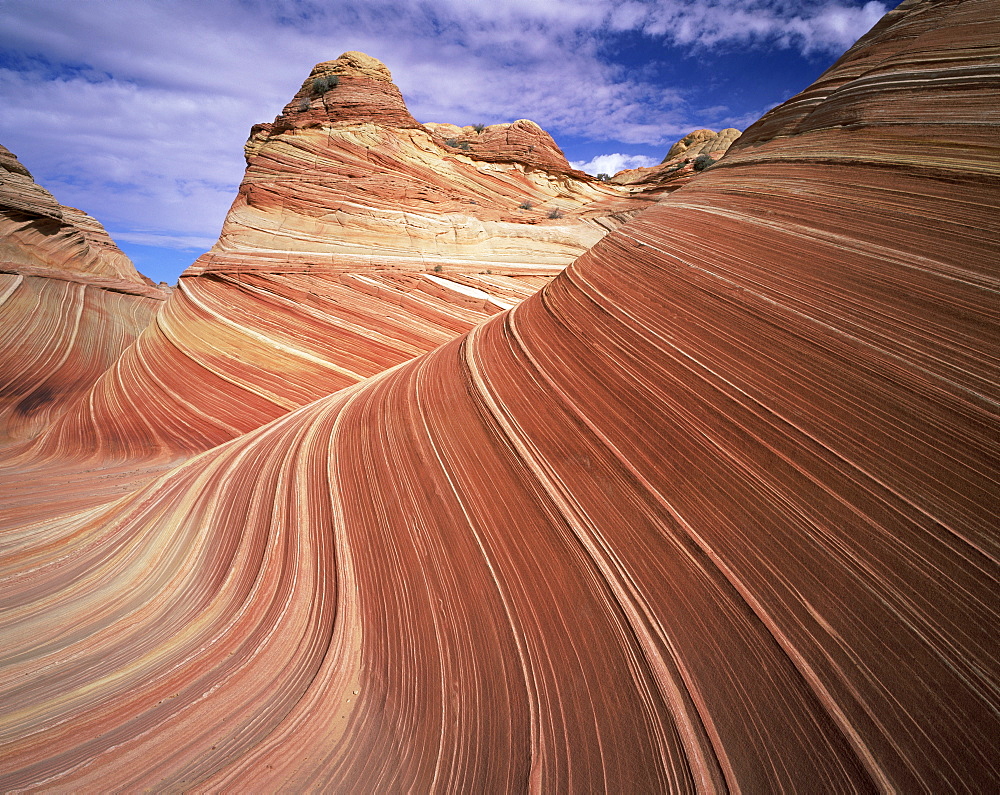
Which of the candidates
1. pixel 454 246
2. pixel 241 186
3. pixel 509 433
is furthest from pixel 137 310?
pixel 509 433

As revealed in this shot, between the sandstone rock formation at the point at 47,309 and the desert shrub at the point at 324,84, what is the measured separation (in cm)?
880

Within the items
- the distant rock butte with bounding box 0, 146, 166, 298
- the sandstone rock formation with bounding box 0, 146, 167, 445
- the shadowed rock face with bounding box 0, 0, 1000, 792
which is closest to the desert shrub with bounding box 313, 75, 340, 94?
the sandstone rock formation with bounding box 0, 146, 167, 445

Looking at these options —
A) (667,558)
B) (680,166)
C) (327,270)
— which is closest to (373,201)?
(327,270)

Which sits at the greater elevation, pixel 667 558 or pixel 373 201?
pixel 373 201

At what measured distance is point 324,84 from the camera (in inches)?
386

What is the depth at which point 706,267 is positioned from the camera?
7.65 ft

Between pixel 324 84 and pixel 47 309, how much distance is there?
9.51 metres

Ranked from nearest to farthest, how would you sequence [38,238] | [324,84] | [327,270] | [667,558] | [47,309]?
[667,558] < [327,270] < [324,84] < [47,309] < [38,238]

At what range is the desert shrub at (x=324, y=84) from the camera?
32.1 feet

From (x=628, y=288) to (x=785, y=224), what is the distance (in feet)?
2.78

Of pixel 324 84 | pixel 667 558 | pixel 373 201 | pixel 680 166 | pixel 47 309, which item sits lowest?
pixel 47 309

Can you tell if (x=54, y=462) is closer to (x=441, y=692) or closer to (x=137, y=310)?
(x=441, y=692)

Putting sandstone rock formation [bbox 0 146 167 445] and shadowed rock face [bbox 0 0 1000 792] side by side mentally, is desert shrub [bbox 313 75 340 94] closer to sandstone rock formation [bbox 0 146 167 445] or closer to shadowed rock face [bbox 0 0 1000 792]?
sandstone rock formation [bbox 0 146 167 445]

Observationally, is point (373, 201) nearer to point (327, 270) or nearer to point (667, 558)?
point (327, 270)
